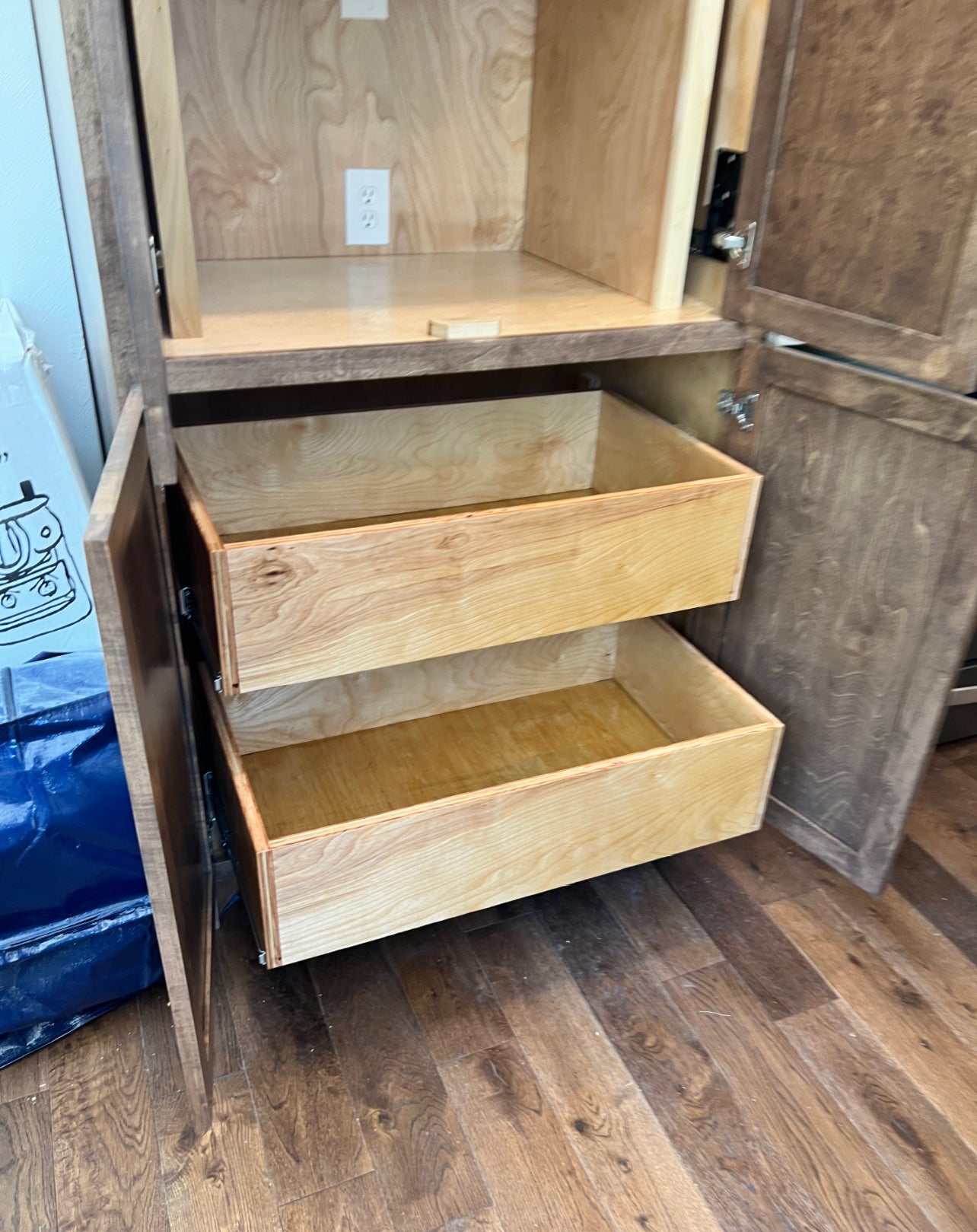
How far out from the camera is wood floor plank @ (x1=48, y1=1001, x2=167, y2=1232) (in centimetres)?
99

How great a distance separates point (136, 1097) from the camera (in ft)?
3.62

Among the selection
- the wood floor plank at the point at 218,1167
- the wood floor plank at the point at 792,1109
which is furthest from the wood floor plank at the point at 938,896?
the wood floor plank at the point at 218,1167

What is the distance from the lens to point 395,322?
111cm

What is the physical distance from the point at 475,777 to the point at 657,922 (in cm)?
34

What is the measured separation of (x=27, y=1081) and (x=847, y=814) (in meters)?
1.07

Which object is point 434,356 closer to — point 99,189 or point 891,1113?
point 99,189

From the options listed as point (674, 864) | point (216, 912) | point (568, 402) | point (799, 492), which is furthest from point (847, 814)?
point (216, 912)

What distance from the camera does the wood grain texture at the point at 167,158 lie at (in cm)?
87

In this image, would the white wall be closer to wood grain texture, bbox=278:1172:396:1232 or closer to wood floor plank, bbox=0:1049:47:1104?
wood floor plank, bbox=0:1049:47:1104

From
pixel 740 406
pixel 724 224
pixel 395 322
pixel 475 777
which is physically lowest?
pixel 475 777

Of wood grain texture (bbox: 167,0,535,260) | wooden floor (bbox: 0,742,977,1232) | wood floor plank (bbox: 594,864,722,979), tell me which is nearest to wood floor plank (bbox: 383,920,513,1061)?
wooden floor (bbox: 0,742,977,1232)

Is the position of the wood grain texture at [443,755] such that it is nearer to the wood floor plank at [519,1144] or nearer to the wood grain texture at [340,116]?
the wood floor plank at [519,1144]

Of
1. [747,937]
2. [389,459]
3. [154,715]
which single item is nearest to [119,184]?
[154,715]

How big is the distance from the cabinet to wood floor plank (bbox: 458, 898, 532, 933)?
0.19 meters
